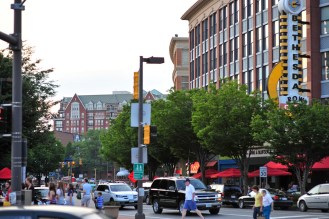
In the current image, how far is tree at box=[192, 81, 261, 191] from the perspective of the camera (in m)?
49.3

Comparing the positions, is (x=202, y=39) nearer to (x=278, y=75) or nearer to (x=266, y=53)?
(x=266, y=53)

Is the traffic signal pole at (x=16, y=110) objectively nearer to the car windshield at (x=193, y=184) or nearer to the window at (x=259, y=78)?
the car windshield at (x=193, y=184)

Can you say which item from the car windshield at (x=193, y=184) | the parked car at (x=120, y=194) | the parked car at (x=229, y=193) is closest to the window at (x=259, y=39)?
the parked car at (x=229, y=193)

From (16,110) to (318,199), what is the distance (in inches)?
930

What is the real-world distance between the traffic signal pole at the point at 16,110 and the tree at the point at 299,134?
27.7 meters

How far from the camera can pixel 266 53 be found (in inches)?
2320

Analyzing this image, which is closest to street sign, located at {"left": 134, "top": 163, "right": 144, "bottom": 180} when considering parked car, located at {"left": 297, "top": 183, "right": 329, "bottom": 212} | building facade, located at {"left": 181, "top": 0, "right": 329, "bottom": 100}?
parked car, located at {"left": 297, "top": 183, "right": 329, "bottom": 212}

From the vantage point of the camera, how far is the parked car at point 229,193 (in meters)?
44.8

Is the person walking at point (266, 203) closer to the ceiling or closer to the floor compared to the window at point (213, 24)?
closer to the floor

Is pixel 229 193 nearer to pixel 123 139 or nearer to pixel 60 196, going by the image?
pixel 60 196

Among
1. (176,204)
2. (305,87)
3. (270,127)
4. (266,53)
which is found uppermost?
(266,53)

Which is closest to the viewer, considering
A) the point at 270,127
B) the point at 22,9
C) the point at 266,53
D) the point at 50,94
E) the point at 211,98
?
the point at 22,9

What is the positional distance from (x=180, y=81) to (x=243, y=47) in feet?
102

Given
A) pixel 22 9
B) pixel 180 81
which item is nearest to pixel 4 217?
pixel 22 9
